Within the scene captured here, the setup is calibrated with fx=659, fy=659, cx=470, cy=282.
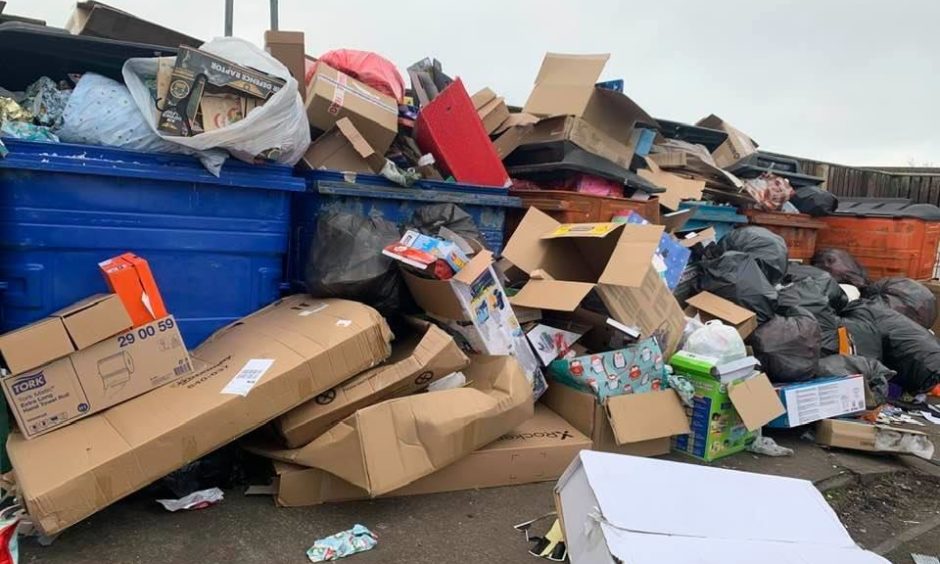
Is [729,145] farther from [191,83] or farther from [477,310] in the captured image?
[191,83]

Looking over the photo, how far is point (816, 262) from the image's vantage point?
5641mm

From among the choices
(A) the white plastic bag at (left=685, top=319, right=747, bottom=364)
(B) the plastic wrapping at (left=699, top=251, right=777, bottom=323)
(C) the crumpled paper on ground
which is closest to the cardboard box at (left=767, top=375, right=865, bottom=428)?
(A) the white plastic bag at (left=685, top=319, right=747, bottom=364)

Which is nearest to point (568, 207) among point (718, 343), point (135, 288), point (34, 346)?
point (718, 343)

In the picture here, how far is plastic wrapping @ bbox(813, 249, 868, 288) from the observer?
5328 millimetres

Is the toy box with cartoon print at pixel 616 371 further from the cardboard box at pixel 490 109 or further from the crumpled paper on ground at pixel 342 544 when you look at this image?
the cardboard box at pixel 490 109

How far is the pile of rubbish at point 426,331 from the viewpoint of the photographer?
2207 mm

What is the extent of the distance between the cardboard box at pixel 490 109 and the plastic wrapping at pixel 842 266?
3.06m

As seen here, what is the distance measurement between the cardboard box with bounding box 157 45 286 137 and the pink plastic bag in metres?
1.08

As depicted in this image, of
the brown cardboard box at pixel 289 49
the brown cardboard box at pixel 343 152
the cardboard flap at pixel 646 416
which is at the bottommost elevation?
the cardboard flap at pixel 646 416

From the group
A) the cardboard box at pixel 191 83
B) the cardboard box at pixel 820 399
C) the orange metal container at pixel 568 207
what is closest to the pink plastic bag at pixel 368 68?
the orange metal container at pixel 568 207

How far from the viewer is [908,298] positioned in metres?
4.96

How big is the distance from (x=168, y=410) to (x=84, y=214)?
0.84 m

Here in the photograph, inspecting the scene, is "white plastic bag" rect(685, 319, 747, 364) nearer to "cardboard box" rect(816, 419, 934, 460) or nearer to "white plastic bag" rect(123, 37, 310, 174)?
"cardboard box" rect(816, 419, 934, 460)

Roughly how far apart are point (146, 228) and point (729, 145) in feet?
15.3
